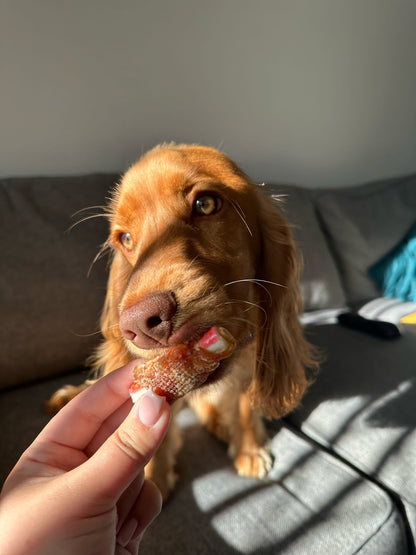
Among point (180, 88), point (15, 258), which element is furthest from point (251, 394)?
point (180, 88)

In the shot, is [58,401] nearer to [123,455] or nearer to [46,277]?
[46,277]

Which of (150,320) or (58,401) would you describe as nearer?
(150,320)

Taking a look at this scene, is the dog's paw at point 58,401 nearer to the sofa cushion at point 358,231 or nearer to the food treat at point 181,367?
the food treat at point 181,367

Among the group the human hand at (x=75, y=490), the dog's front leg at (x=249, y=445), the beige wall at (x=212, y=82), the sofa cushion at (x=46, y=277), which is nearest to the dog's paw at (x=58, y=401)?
the sofa cushion at (x=46, y=277)

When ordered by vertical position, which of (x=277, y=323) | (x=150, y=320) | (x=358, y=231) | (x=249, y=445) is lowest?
(x=249, y=445)

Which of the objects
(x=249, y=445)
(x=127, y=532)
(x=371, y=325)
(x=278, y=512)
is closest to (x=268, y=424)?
(x=249, y=445)

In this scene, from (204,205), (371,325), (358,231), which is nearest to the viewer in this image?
(204,205)
